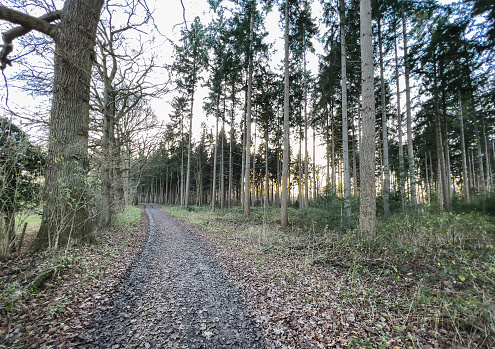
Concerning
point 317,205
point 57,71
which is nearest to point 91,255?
point 57,71

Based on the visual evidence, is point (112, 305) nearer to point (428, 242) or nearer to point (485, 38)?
point (485, 38)

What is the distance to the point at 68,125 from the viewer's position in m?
5.21

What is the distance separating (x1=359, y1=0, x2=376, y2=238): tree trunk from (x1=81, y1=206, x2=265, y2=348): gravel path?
4.55 meters

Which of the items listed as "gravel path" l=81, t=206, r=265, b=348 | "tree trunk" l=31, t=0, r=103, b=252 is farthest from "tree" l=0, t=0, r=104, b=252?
"gravel path" l=81, t=206, r=265, b=348

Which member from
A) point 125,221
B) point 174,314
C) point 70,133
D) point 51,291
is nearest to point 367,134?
point 174,314

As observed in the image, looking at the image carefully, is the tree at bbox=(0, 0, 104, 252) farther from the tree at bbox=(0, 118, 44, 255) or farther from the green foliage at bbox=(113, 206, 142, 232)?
the green foliage at bbox=(113, 206, 142, 232)

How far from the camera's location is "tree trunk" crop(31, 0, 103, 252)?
190 inches

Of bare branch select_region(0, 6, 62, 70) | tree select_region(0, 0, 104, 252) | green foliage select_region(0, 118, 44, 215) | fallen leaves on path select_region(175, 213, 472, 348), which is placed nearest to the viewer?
fallen leaves on path select_region(175, 213, 472, 348)

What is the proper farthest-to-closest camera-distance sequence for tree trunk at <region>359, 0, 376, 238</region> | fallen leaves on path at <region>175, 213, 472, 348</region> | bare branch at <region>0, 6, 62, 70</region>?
tree trunk at <region>359, 0, 376, 238</region> < bare branch at <region>0, 6, 62, 70</region> < fallen leaves on path at <region>175, 213, 472, 348</region>

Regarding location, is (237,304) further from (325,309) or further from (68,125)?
(68,125)

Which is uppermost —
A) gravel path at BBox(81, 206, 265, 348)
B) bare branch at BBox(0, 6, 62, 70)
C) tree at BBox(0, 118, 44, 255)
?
bare branch at BBox(0, 6, 62, 70)

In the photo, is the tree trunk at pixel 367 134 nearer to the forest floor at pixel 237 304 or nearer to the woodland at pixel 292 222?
the woodland at pixel 292 222

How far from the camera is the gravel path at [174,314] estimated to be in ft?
8.04

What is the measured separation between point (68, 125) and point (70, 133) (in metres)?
0.22
